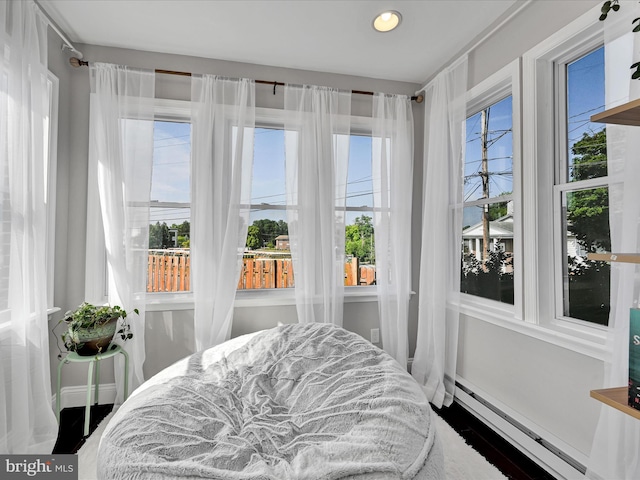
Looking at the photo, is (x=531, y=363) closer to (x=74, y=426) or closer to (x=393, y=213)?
(x=393, y=213)

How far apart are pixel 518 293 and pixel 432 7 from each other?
1774 mm

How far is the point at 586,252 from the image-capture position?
1803 mm

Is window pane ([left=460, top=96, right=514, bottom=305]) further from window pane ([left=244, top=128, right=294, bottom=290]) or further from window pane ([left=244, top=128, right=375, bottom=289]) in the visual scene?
window pane ([left=244, top=128, right=294, bottom=290])

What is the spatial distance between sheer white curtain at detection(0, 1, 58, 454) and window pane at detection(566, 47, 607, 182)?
112 inches

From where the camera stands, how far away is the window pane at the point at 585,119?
1.75 meters

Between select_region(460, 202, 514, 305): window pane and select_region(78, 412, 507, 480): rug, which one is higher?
select_region(460, 202, 514, 305): window pane

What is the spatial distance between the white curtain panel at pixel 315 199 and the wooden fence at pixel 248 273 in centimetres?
22

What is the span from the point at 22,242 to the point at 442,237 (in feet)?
8.46

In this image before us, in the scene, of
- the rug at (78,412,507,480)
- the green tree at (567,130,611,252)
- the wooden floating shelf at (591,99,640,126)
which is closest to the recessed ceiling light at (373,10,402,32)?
the green tree at (567,130,611,252)

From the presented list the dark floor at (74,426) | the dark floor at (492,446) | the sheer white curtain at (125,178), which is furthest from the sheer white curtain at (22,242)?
the dark floor at (492,446)

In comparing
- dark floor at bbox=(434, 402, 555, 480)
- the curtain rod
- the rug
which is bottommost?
dark floor at bbox=(434, 402, 555, 480)

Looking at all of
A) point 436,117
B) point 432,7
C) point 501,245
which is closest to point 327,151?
point 436,117

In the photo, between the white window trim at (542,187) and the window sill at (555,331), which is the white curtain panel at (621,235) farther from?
the white window trim at (542,187)

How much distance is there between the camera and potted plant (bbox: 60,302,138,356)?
2.11m
